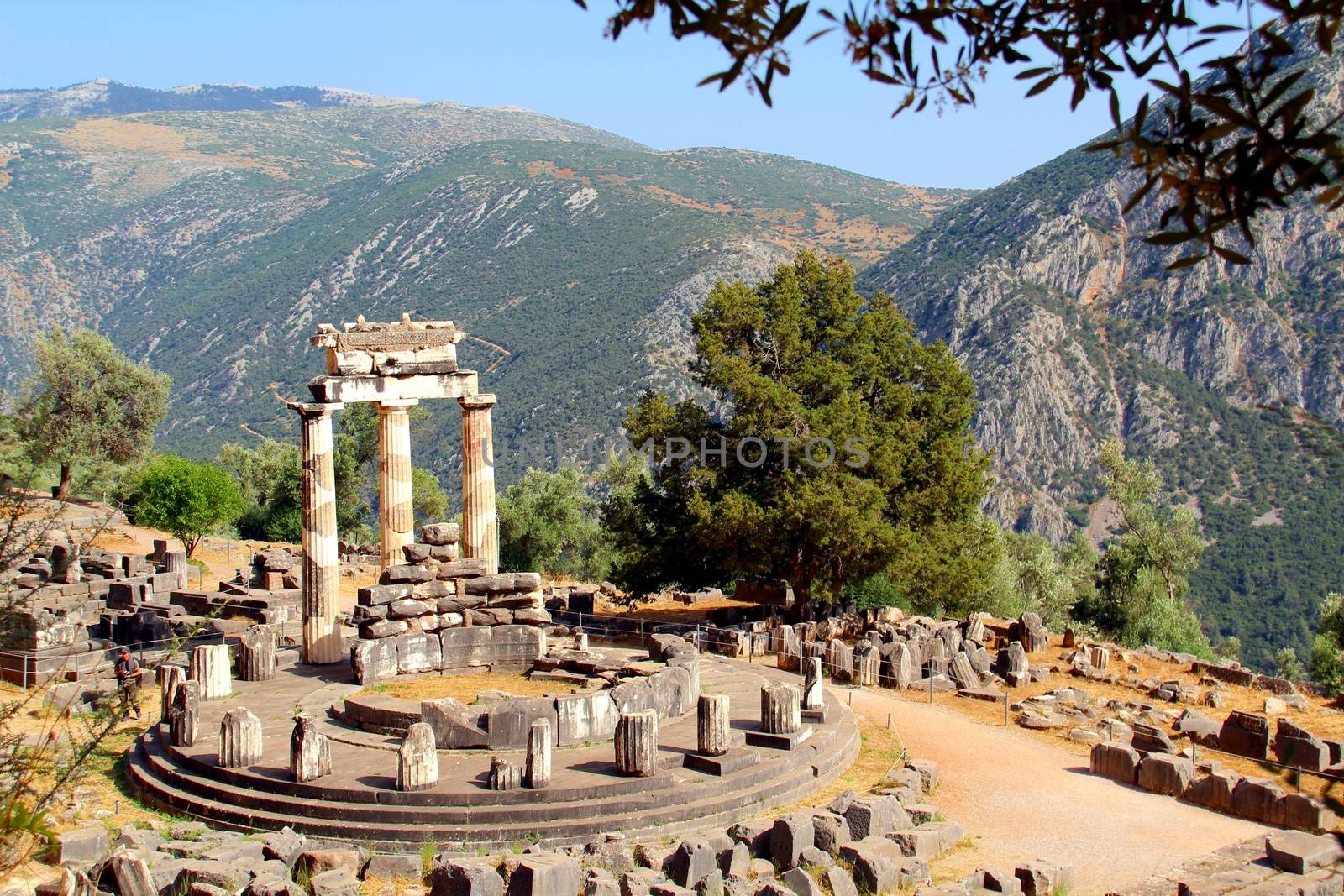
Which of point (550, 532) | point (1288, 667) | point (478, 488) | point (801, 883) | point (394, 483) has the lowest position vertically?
point (1288, 667)

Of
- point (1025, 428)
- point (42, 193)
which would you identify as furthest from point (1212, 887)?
point (42, 193)

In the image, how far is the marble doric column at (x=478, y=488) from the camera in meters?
26.0

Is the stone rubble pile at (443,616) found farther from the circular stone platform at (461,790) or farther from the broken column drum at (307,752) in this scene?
the broken column drum at (307,752)

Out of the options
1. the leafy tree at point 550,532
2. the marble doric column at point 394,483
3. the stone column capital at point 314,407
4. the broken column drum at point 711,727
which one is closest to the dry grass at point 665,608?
the marble doric column at point 394,483

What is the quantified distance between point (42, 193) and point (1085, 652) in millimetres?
144986

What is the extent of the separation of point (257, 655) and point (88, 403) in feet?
101

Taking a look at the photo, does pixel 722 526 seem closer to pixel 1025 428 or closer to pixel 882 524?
pixel 882 524

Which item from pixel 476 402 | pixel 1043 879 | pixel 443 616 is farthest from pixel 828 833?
pixel 476 402

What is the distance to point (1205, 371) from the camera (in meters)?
73.8

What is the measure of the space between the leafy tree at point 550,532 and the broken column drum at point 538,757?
31.6 m

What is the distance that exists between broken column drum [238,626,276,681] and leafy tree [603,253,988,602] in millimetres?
9691

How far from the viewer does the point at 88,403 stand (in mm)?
48938

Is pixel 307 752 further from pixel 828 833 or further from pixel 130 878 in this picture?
pixel 828 833

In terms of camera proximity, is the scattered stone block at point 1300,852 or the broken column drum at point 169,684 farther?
the broken column drum at point 169,684
